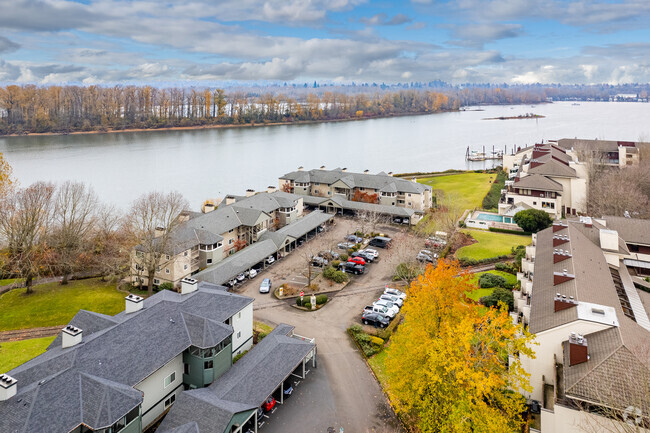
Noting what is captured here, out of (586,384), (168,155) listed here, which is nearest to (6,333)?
(586,384)

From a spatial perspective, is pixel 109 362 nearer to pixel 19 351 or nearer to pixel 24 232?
pixel 19 351

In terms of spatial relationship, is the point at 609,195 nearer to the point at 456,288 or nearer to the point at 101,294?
the point at 456,288

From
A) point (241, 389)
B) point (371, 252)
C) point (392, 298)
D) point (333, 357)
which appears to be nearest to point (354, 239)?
point (371, 252)

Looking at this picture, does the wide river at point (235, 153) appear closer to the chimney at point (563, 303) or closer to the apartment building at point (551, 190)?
the apartment building at point (551, 190)

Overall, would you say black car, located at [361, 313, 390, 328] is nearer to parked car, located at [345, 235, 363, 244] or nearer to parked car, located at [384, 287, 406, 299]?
parked car, located at [384, 287, 406, 299]

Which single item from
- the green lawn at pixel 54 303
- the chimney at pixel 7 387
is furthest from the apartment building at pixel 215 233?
the chimney at pixel 7 387

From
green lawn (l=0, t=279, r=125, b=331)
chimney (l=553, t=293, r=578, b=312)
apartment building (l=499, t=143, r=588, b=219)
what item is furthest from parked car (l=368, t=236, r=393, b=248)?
green lawn (l=0, t=279, r=125, b=331)
